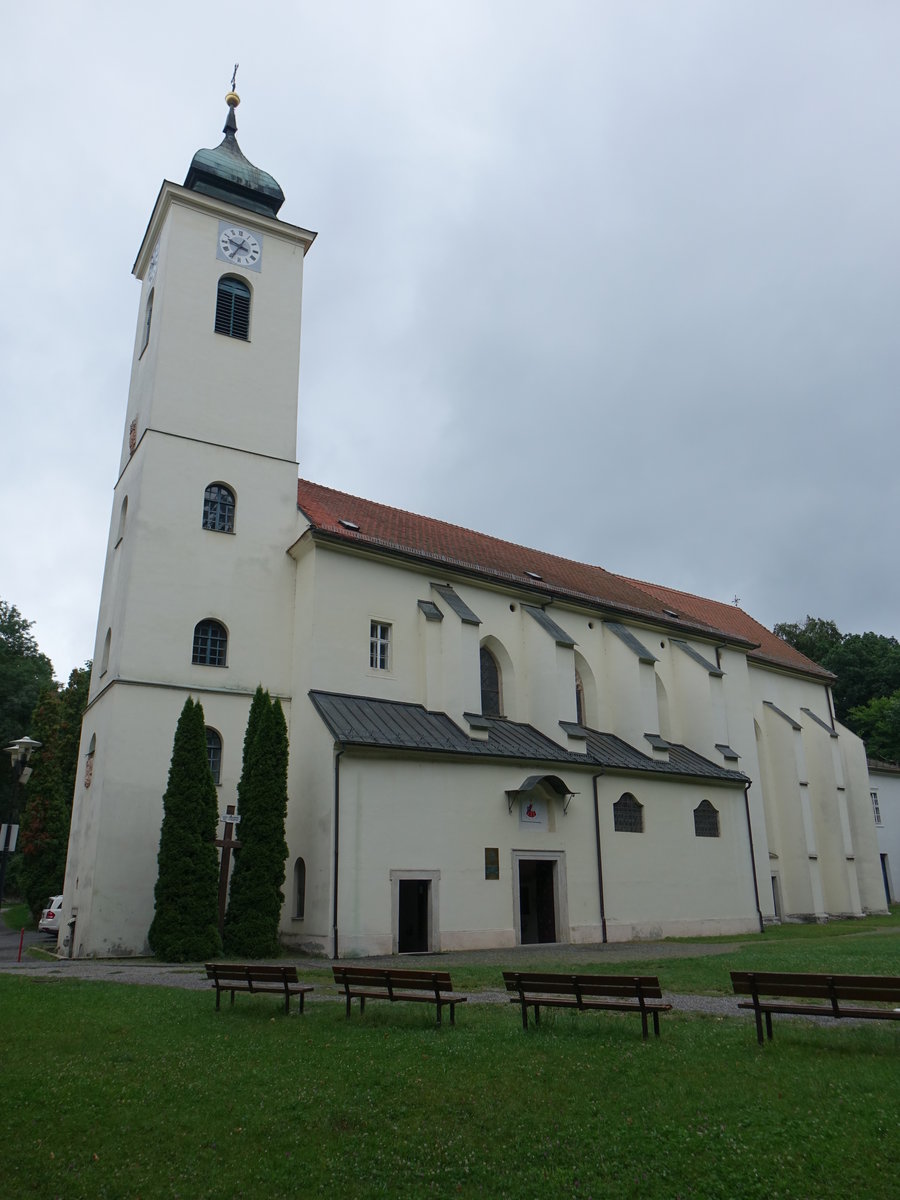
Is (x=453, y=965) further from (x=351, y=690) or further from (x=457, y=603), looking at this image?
(x=457, y=603)

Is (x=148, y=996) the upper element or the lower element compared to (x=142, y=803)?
lower

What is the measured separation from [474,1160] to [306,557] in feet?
58.2

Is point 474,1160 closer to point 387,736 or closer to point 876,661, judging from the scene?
point 387,736

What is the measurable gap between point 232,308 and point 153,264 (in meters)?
2.96

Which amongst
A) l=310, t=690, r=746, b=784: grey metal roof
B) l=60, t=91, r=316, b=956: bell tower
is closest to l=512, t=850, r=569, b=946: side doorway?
l=310, t=690, r=746, b=784: grey metal roof

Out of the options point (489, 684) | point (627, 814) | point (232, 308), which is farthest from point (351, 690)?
point (232, 308)

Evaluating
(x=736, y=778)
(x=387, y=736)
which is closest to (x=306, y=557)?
(x=387, y=736)

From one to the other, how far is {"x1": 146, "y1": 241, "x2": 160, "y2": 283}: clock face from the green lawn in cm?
2070

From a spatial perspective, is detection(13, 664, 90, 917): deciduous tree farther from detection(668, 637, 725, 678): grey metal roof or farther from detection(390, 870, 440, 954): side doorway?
detection(668, 637, 725, 678): grey metal roof

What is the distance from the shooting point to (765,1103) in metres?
6.21

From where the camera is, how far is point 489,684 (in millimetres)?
25391

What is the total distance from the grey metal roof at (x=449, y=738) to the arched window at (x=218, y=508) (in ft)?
15.8

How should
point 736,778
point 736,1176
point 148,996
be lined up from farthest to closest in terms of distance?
point 736,778 → point 148,996 → point 736,1176

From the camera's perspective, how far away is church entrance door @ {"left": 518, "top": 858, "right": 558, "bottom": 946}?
21672 mm
